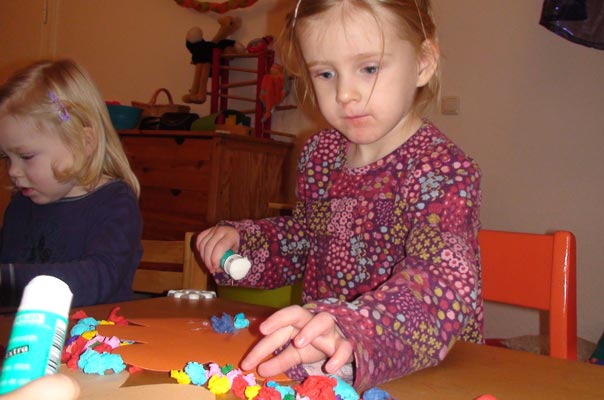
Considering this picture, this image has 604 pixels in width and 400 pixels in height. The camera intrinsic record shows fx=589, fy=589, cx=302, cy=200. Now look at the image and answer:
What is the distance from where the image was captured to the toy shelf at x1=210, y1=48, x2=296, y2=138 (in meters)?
2.74

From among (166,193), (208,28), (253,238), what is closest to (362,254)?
(253,238)

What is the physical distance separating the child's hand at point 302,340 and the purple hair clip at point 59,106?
0.85 meters

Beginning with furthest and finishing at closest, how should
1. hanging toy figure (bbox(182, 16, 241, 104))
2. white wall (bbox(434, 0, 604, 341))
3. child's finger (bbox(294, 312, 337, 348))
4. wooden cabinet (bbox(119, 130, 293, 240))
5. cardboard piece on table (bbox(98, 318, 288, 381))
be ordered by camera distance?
1. hanging toy figure (bbox(182, 16, 241, 104))
2. wooden cabinet (bbox(119, 130, 293, 240))
3. white wall (bbox(434, 0, 604, 341))
4. cardboard piece on table (bbox(98, 318, 288, 381))
5. child's finger (bbox(294, 312, 337, 348))

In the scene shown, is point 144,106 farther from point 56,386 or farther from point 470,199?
point 56,386

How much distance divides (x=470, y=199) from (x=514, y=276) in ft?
0.77

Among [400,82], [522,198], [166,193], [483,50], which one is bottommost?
Result: [166,193]

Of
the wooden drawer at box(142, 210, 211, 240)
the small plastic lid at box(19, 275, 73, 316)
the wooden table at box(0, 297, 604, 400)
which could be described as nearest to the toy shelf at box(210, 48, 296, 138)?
the wooden drawer at box(142, 210, 211, 240)

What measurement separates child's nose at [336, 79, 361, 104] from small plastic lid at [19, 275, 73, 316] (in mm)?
510

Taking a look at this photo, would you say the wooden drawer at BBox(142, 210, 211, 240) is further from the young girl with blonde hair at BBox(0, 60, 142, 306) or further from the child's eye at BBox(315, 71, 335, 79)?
the child's eye at BBox(315, 71, 335, 79)

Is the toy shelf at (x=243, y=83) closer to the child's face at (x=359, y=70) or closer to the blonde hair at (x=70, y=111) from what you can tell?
the blonde hair at (x=70, y=111)

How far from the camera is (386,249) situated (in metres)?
0.80

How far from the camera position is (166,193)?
8.46ft

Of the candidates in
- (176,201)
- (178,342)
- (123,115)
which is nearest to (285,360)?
(178,342)

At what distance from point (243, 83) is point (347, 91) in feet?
7.23
